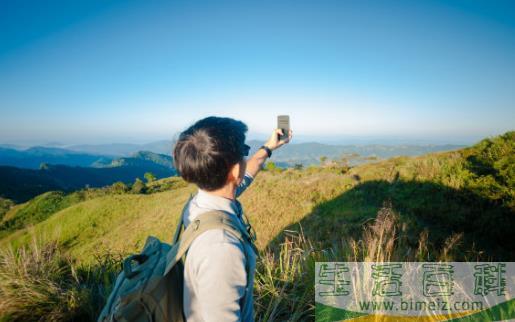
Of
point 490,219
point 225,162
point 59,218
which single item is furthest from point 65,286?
point 59,218

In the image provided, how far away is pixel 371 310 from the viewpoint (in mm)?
2947

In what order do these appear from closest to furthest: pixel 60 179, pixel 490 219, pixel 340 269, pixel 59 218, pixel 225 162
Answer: pixel 225 162, pixel 340 269, pixel 490 219, pixel 59 218, pixel 60 179

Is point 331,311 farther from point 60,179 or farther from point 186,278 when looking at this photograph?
point 60,179

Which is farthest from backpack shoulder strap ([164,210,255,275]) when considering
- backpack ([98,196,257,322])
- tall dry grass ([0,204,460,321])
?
tall dry grass ([0,204,460,321])

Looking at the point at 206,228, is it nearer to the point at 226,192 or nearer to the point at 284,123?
the point at 226,192

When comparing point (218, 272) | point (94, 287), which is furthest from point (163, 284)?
point (94, 287)

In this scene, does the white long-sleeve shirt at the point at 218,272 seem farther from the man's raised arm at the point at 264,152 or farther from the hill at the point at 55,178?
the hill at the point at 55,178

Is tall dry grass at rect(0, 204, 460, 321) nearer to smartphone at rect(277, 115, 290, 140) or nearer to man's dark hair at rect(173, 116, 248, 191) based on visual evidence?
smartphone at rect(277, 115, 290, 140)

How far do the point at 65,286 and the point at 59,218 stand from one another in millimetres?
22255

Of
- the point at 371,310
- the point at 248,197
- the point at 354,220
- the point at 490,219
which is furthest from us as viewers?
the point at 248,197

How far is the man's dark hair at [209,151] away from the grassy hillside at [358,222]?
2177mm

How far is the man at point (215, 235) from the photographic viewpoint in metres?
1.27

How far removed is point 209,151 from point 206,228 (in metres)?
0.45

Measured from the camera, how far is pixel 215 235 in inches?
52.3
